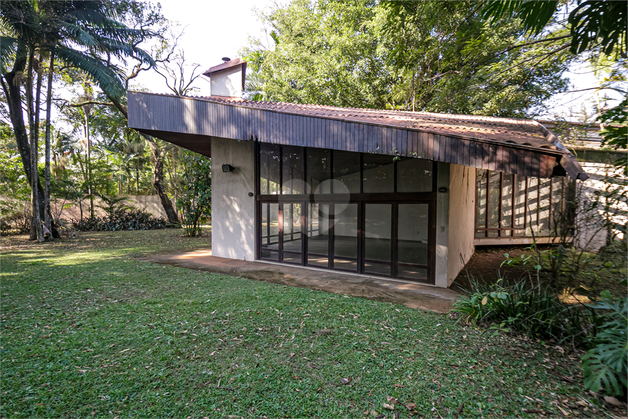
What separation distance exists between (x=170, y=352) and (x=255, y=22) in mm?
23004

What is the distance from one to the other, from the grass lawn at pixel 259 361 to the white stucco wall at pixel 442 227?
184cm

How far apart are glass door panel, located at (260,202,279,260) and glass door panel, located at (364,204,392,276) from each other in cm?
259

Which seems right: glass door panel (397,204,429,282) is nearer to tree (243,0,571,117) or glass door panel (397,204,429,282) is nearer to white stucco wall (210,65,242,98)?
tree (243,0,571,117)

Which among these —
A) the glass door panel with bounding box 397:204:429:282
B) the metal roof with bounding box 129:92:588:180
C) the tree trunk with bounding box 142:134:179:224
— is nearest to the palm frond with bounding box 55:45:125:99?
the metal roof with bounding box 129:92:588:180

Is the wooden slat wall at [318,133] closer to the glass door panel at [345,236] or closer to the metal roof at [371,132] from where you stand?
the metal roof at [371,132]

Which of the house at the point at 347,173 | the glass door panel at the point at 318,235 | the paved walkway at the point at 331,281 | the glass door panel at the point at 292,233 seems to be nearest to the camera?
the house at the point at 347,173

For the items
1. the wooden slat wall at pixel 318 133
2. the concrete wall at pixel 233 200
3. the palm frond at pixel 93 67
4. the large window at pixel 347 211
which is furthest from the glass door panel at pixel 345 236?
the palm frond at pixel 93 67

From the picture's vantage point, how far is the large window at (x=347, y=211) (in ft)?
20.4

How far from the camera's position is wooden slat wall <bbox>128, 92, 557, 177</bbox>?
398cm

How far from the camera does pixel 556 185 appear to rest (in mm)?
10602

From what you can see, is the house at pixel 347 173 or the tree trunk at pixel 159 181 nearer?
the house at pixel 347 173

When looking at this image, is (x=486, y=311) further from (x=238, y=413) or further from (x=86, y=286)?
(x=86, y=286)

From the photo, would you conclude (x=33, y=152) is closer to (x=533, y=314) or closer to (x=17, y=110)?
(x=17, y=110)

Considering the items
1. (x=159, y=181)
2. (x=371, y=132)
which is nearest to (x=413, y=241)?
(x=371, y=132)
